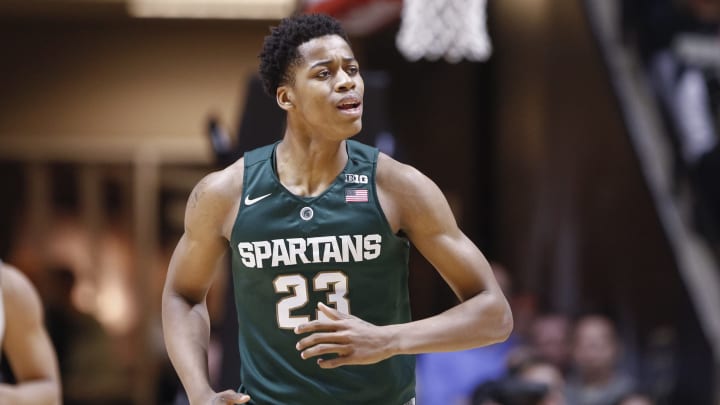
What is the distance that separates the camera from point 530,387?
6.88m

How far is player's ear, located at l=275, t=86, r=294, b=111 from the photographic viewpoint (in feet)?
12.6

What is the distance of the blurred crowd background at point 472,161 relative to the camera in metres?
9.99

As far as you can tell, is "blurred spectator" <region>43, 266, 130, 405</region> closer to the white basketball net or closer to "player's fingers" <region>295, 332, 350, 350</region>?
the white basketball net

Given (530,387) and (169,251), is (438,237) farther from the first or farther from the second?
(169,251)

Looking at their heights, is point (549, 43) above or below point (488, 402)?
above

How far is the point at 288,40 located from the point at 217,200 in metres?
0.51

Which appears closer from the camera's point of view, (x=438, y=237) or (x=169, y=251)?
(x=438, y=237)

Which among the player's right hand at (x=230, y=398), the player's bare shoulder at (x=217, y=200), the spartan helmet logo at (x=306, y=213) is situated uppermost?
the player's bare shoulder at (x=217, y=200)

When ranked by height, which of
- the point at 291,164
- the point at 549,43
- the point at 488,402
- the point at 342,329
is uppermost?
the point at 549,43

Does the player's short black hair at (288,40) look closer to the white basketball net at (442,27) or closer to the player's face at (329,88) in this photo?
the player's face at (329,88)

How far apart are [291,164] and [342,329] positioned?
1.99 ft

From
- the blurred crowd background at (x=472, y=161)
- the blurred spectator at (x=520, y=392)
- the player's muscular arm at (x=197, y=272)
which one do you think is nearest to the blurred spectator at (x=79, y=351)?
the blurred crowd background at (x=472, y=161)

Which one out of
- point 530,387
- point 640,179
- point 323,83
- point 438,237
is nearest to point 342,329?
point 438,237

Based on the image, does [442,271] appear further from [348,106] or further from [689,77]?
[689,77]
